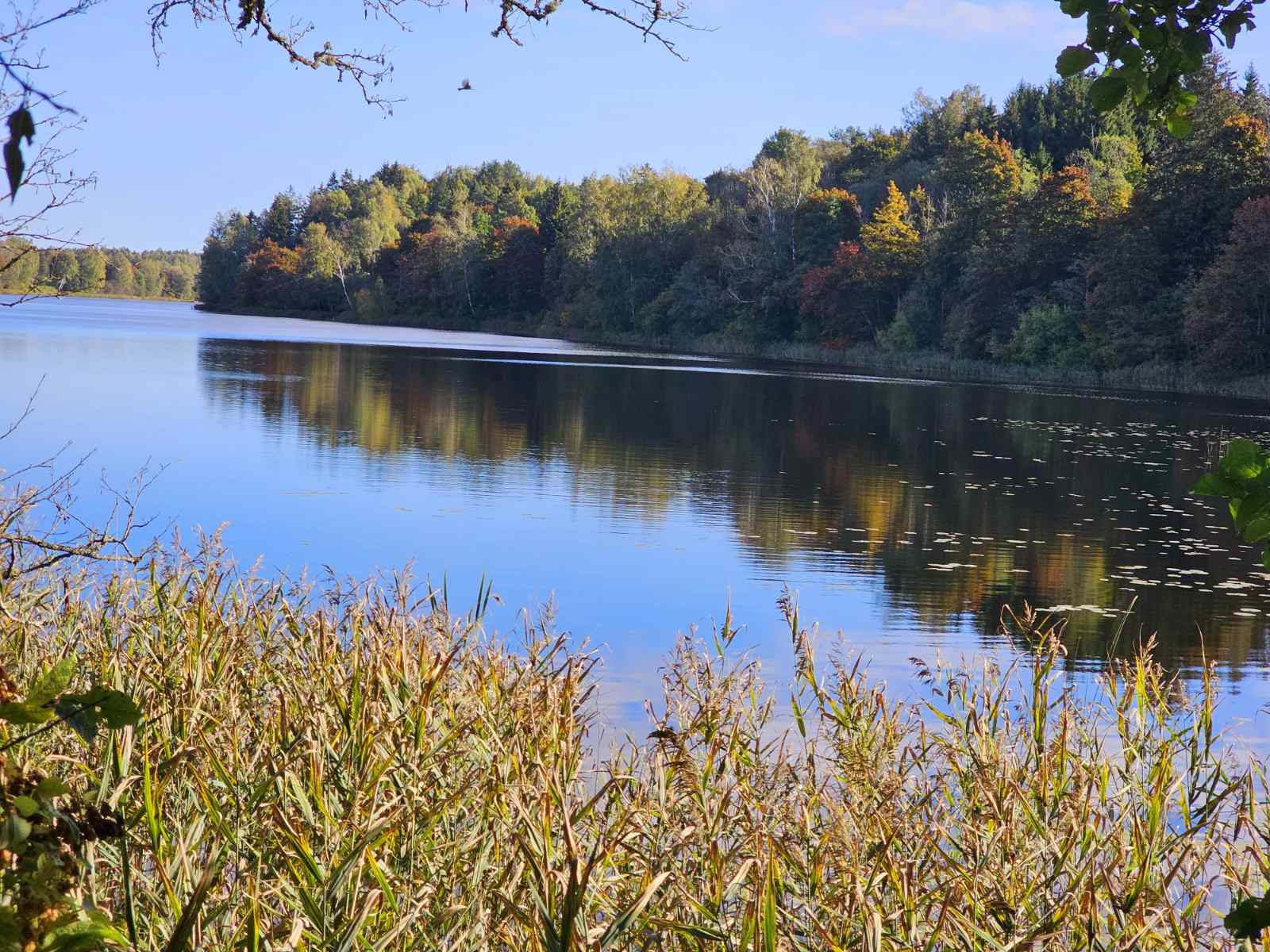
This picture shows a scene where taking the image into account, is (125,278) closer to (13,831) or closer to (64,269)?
→ (64,269)

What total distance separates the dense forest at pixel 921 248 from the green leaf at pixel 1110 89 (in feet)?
65.6

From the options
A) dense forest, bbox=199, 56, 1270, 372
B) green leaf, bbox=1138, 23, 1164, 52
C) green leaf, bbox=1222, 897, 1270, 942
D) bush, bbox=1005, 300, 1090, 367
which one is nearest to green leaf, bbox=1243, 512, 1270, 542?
green leaf, bbox=1222, 897, 1270, 942

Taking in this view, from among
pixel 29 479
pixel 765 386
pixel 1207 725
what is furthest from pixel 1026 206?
pixel 1207 725

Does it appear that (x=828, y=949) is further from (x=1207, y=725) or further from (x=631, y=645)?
(x=631, y=645)

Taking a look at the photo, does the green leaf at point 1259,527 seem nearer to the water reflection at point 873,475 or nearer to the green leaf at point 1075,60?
the green leaf at point 1075,60

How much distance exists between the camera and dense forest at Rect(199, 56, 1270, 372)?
43.1 meters

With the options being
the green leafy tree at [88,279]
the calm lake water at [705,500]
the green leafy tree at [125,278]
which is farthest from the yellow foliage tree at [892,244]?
the green leafy tree at [125,278]

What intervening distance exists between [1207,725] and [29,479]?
11.7 m

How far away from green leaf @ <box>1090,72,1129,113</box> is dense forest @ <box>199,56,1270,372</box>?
65.6ft

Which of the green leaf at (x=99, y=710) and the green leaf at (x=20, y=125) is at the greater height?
the green leaf at (x=20, y=125)

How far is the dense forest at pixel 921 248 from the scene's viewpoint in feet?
141

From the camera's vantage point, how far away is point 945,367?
178 ft

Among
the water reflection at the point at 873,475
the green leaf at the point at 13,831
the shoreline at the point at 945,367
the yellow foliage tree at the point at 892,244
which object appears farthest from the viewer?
the yellow foliage tree at the point at 892,244

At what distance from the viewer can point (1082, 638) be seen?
32.6 ft
